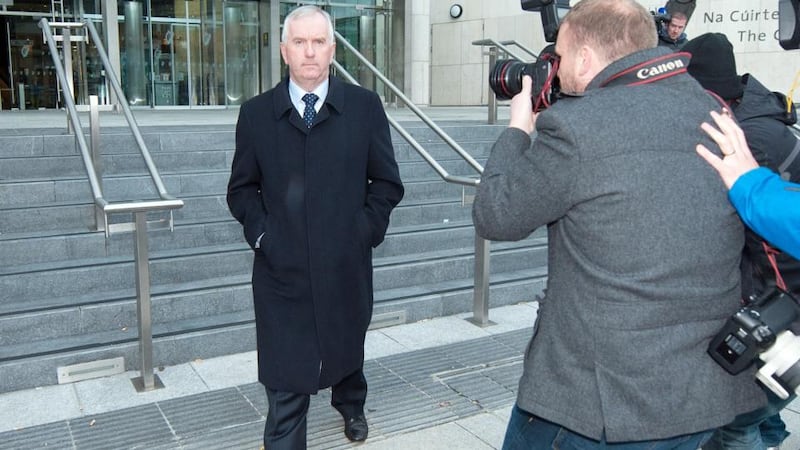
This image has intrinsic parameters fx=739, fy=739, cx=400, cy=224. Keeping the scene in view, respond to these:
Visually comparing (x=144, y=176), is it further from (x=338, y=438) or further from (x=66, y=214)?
(x=338, y=438)

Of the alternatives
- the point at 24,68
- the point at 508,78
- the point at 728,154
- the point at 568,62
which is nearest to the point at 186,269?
the point at 508,78

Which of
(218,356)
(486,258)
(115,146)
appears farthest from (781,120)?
(115,146)

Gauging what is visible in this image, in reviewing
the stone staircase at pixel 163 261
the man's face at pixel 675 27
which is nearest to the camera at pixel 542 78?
the stone staircase at pixel 163 261

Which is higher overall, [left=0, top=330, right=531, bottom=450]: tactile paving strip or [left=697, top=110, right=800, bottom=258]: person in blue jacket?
[left=697, top=110, right=800, bottom=258]: person in blue jacket

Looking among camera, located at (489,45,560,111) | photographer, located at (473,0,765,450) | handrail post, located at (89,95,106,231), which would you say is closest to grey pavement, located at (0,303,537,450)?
handrail post, located at (89,95,106,231)

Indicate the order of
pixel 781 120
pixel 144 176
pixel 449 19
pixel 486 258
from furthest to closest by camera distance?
pixel 449 19, pixel 144 176, pixel 486 258, pixel 781 120

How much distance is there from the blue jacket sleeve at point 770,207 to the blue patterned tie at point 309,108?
63.6 inches

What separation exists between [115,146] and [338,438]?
3506 mm

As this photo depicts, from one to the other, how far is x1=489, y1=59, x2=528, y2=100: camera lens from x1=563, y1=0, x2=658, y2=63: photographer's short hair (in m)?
0.27

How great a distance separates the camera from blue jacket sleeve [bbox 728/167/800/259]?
57.4 inches

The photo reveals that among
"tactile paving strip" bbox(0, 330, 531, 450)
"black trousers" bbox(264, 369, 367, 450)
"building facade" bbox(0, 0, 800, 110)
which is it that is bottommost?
"tactile paving strip" bbox(0, 330, 531, 450)

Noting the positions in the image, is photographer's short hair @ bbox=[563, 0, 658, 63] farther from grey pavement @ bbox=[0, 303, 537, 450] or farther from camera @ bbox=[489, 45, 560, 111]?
grey pavement @ bbox=[0, 303, 537, 450]

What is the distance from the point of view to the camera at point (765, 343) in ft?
4.99

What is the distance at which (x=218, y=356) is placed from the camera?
4.24m
